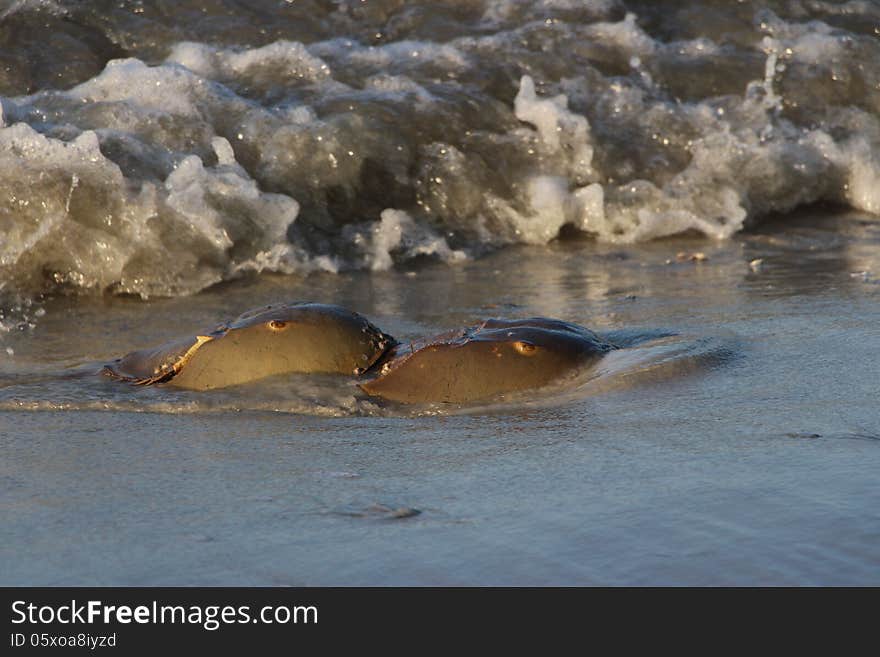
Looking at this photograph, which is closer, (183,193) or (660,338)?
(660,338)

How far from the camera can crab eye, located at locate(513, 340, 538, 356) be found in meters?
3.12

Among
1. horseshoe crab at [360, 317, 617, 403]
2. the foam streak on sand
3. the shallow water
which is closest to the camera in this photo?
Answer: the shallow water

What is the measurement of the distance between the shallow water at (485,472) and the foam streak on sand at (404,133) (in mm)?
1173

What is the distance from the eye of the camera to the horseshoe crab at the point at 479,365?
3.08 m

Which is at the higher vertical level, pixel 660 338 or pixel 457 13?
pixel 457 13

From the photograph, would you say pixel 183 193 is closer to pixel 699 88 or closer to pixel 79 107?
pixel 79 107

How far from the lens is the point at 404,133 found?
631 centimetres

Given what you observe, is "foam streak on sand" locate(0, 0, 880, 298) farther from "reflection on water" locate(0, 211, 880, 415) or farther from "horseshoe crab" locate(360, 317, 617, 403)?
"horseshoe crab" locate(360, 317, 617, 403)

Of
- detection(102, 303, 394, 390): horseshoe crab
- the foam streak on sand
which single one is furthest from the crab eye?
the foam streak on sand

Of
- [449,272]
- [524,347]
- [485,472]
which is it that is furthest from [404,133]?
[485,472]

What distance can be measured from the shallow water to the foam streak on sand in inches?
46.2

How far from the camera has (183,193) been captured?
5.29 meters

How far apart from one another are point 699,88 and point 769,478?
17.2 feet

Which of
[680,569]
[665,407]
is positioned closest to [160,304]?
[665,407]
